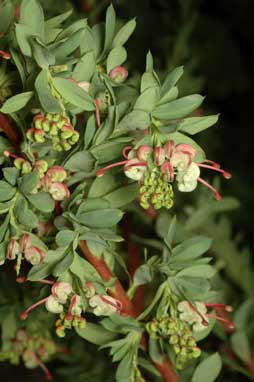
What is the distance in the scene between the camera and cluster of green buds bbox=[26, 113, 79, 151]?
47cm

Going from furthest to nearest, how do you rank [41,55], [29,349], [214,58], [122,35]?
[214,58], [29,349], [122,35], [41,55]

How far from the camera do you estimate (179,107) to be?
481 millimetres

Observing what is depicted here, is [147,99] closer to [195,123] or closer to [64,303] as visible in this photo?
[195,123]

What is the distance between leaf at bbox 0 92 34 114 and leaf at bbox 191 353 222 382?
30 centimetres

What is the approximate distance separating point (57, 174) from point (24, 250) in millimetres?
65

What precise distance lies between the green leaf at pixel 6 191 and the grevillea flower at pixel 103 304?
0.11 m

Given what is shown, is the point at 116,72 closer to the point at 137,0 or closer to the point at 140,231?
the point at 140,231

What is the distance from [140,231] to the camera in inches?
37.5

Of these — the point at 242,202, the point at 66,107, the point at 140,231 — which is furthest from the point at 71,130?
the point at 242,202

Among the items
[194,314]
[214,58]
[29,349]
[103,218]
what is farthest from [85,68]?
[214,58]

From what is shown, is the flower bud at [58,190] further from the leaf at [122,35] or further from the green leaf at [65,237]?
the leaf at [122,35]

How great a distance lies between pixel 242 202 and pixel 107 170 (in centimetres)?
79

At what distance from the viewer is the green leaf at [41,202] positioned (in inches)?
19.2

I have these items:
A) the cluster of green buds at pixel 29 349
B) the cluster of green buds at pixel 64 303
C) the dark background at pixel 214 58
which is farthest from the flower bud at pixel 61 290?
the dark background at pixel 214 58
